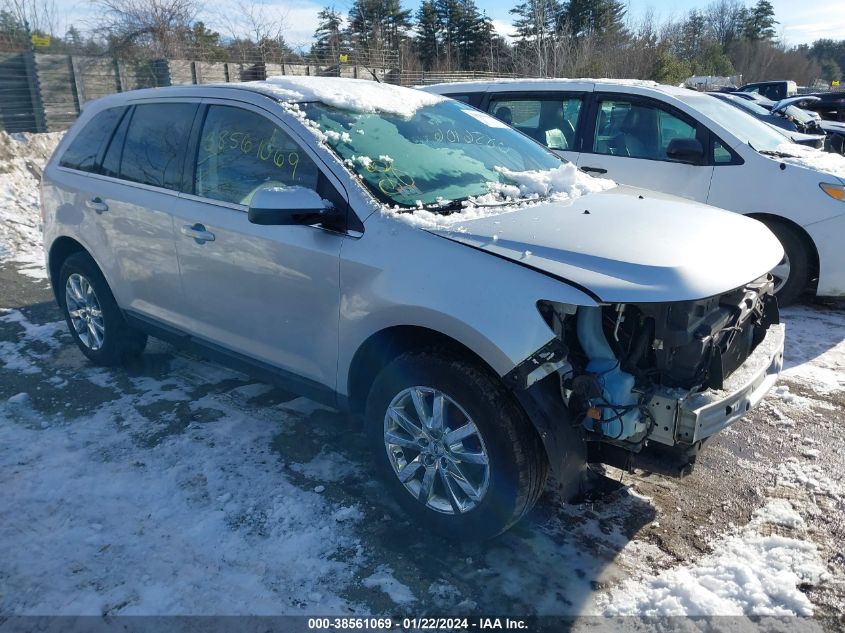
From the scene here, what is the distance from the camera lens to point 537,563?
275cm

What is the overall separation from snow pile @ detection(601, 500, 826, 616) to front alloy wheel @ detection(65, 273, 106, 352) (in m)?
3.87

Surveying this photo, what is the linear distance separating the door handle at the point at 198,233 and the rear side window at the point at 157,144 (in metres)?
0.33

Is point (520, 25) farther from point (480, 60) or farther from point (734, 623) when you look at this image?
point (734, 623)

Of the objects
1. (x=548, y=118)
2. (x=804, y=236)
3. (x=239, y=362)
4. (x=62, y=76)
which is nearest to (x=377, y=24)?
(x=62, y=76)

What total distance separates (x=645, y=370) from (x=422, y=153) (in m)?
1.58

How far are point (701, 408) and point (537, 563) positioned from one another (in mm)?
951

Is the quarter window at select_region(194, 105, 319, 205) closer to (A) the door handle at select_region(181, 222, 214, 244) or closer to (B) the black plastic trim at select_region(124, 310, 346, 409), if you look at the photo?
(A) the door handle at select_region(181, 222, 214, 244)

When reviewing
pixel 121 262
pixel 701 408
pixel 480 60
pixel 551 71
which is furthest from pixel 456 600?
pixel 480 60

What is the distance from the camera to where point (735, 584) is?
8.51 feet

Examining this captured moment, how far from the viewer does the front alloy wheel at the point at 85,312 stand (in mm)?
4676

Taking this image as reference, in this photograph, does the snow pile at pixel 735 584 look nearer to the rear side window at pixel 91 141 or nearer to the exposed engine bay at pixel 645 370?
the exposed engine bay at pixel 645 370

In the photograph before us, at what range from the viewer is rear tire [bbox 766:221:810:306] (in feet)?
18.4

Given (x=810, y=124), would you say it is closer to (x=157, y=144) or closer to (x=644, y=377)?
(x=644, y=377)

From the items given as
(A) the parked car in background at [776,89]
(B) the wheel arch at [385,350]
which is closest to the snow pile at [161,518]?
(B) the wheel arch at [385,350]
